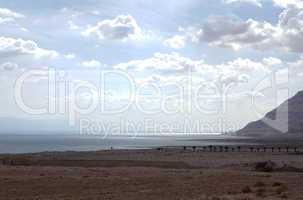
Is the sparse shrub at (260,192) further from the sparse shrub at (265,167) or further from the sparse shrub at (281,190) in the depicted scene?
the sparse shrub at (265,167)

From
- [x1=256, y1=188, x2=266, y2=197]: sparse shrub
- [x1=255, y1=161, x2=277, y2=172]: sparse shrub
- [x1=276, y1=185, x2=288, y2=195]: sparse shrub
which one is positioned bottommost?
[x1=255, y1=161, x2=277, y2=172]: sparse shrub

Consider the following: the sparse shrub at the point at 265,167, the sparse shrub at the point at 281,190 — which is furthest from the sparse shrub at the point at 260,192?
the sparse shrub at the point at 265,167

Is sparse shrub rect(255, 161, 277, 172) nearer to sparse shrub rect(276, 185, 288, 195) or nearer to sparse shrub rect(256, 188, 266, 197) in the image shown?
sparse shrub rect(276, 185, 288, 195)

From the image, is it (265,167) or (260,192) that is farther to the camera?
(265,167)

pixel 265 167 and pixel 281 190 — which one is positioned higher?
pixel 281 190

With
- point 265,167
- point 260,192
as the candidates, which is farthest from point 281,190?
point 265,167

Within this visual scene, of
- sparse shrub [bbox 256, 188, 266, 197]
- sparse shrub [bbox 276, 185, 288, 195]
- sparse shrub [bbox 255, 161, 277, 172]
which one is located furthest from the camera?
sparse shrub [bbox 255, 161, 277, 172]

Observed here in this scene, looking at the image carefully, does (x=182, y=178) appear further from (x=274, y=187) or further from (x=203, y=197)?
(x=203, y=197)

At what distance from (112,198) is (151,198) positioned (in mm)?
1666

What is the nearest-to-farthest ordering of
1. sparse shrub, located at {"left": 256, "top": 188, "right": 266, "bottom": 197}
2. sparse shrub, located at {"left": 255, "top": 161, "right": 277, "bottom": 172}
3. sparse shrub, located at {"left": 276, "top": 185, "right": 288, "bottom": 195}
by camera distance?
sparse shrub, located at {"left": 256, "top": 188, "right": 266, "bottom": 197} < sparse shrub, located at {"left": 276, "top": 185, "right": 288, "bottom": 195} < sparse shrub, located at {"left": 255, "top": 161, "right": 277, "bottom": 172}

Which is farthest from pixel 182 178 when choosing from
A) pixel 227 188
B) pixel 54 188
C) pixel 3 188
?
pixel 3 188

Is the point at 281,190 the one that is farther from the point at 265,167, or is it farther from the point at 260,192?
the point at 265,167

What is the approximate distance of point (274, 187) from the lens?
2727cm

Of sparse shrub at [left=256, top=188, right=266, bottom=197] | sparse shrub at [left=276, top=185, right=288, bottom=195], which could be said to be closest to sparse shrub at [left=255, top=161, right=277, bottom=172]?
sparse shrub at [left=276, top=185, right=288, bottom=195]
